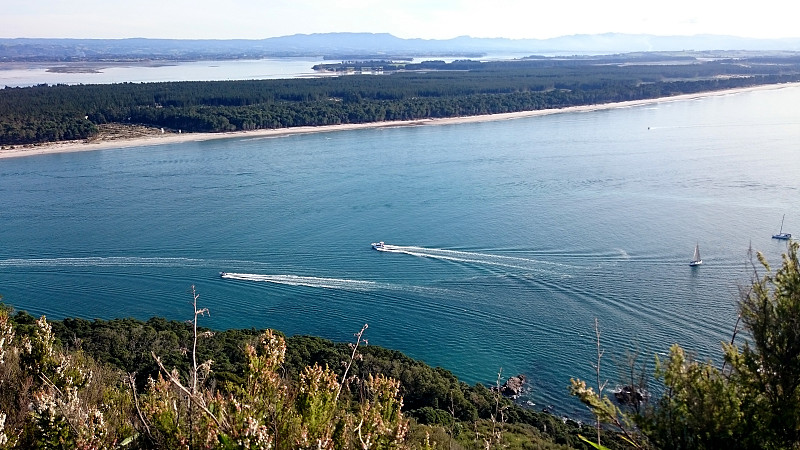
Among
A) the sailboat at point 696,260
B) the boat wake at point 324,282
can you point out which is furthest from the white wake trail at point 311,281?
the sailboat at point 696,260

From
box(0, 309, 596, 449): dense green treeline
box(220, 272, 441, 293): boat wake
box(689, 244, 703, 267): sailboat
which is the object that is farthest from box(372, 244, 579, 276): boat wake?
box(0, 309, 596, 449): dense green treeline

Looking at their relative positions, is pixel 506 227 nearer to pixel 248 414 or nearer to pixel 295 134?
pixel 248 414

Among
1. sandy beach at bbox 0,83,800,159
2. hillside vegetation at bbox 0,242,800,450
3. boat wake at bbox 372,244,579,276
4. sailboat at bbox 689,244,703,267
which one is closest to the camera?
hillside vegetation at bbox 0,242,800,450

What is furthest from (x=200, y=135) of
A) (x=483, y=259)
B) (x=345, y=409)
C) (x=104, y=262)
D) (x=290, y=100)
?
(x=345, y=409)

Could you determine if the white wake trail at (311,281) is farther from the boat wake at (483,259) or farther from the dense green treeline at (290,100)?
the dense green treeline at (290,100)

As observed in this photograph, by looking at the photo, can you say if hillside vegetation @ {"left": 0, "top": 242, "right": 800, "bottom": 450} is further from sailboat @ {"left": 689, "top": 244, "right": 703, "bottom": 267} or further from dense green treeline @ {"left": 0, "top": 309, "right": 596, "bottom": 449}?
sailboat @ {"left": 689, "top": 244, "right": 703, "bottom": 267}

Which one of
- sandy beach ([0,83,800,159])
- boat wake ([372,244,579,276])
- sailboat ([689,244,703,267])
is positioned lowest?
boat wake ([372,244,579,276])
